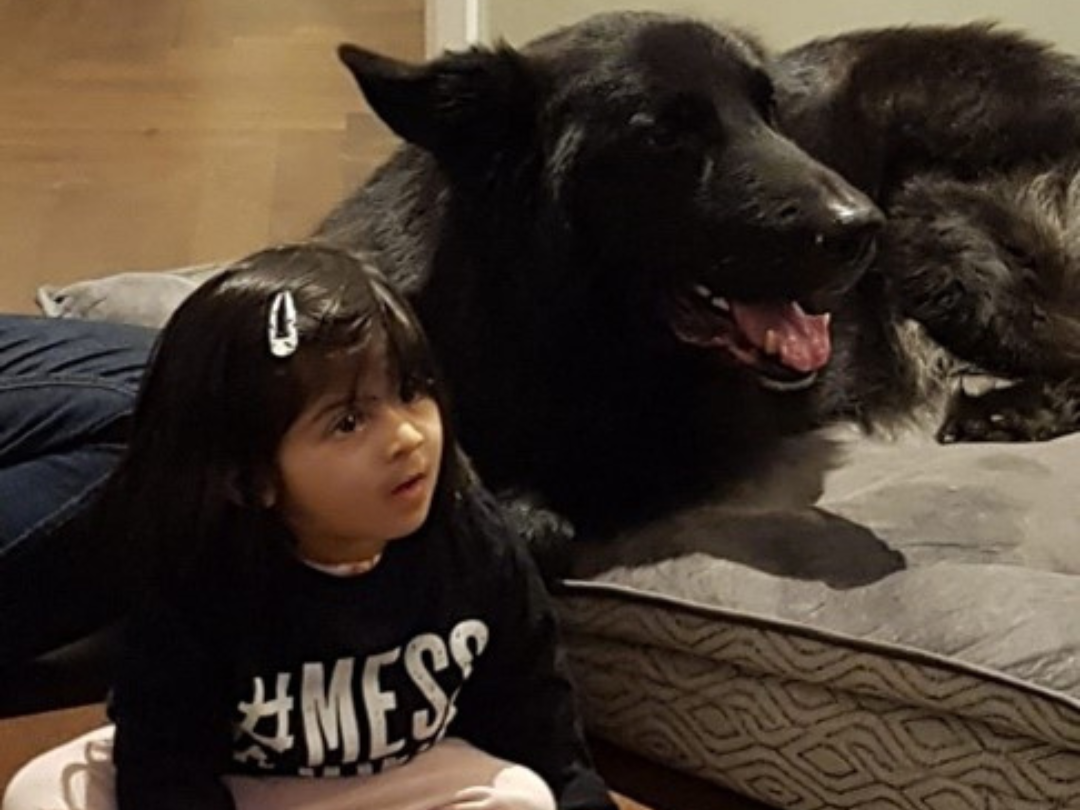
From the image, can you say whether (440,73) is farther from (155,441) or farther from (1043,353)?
(1043,353)

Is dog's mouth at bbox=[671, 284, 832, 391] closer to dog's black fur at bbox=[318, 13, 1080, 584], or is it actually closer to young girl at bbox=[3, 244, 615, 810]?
dog's black fur at bbox=[318, 13, 1080, 584]

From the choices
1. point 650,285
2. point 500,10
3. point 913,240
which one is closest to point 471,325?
point 650,285

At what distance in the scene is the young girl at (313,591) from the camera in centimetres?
146

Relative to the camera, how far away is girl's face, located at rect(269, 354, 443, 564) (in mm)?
1460

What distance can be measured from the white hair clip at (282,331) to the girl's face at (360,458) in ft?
0.15

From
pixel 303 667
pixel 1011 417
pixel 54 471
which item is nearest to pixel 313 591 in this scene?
pixel 303 667

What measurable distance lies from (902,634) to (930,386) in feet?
1.98

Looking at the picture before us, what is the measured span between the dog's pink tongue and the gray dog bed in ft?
0.55

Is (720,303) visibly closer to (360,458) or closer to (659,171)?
(659,171)

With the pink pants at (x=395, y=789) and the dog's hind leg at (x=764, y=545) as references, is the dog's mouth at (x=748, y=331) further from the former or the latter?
the pink pants at (x=395, y=789)

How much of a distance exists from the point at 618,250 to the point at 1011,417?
1.96ft

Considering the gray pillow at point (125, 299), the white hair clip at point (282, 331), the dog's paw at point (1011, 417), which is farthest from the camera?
the gray pillow at point (125, 299)

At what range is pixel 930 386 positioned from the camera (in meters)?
2.31

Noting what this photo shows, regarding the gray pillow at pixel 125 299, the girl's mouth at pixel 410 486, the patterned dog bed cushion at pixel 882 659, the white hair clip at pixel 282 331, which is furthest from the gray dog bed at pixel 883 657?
the gray pillow at pixel 125 299
